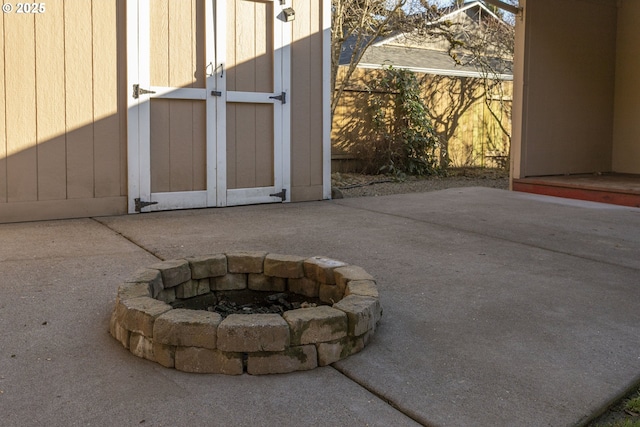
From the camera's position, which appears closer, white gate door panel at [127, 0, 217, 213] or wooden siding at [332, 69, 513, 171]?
white gate door panel at [127, 0, 217, 213]

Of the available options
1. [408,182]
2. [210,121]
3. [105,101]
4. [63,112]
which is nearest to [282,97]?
[210,121]

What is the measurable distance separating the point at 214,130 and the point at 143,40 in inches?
37.2

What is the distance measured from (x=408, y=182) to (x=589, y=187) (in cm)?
Answer: 242

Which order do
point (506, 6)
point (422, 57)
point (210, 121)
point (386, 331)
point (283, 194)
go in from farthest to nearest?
point (422, 57), point (506, 6), point (283, 194), point (210, 121), point (386, 331)

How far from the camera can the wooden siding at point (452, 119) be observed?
894 centimetres

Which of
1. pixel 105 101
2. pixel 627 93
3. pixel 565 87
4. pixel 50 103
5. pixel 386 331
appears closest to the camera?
pixel 386 331

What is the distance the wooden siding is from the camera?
8938 mm

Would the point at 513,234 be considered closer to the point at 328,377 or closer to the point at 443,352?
the point at 443,352

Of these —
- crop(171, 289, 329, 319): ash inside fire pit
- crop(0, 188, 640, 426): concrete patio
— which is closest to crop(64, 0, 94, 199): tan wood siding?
crop(0, 188, 640, 426): concrete patio

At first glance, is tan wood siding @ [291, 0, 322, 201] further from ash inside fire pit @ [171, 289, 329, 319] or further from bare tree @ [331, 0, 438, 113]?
ash inside fire pit @ [171, 289, 329, 319]

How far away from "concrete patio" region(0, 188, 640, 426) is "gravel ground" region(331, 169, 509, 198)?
266 cm

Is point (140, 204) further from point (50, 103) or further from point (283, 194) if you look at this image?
point (283, 194)

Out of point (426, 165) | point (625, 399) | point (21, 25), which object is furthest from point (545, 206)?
point (21, 25)

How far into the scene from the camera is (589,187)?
6766 millimetres
